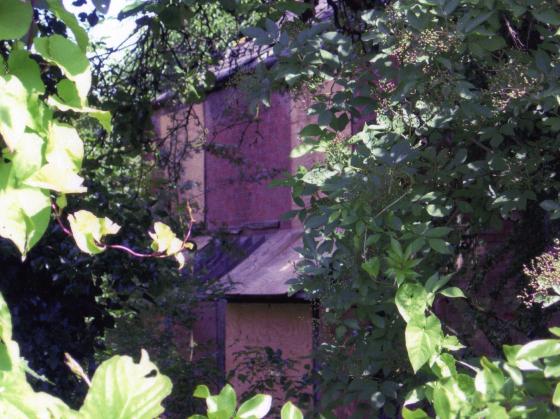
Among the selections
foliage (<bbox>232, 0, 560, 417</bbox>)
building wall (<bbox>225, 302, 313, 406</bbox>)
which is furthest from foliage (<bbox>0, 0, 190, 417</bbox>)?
building wall (<bbox>225, 302, 313, 406</bbox>)

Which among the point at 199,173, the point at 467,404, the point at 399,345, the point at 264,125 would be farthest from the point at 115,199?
the point at 199,173

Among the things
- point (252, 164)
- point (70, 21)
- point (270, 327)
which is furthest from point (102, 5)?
point (270, 327)

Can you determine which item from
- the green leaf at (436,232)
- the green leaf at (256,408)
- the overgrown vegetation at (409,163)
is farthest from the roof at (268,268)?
the green leaf at (256,408)

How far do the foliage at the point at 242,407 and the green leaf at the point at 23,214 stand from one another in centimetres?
48

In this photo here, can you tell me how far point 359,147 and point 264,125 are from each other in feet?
24.1

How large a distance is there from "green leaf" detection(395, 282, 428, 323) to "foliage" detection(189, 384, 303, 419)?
532 mm

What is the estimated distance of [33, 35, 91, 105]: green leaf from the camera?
5.11 feet

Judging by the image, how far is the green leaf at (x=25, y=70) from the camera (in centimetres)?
150

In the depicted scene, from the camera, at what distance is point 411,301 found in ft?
7.18

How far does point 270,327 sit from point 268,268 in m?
0.70

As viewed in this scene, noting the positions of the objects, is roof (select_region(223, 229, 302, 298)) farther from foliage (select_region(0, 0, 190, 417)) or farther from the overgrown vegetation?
foliage (select_region(0, 0, 190, 417))

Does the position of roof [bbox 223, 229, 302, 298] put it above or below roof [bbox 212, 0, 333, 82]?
below

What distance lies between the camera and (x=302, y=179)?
384cm

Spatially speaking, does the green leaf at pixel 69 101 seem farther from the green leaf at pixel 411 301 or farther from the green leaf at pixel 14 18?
the green leaf at pixel 411 301
